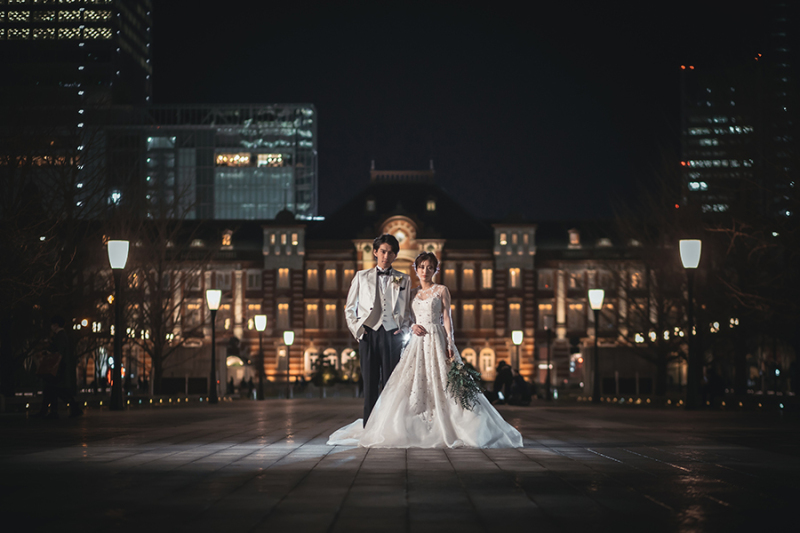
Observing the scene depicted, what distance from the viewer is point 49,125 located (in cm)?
2088

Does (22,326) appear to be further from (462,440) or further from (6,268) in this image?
(462,440)

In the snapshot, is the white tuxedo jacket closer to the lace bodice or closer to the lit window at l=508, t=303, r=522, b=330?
the lace bodice

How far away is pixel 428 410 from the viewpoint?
9.53 metres

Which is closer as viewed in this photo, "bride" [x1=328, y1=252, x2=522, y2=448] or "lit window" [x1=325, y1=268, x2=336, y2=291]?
"bride" [x1=328, y1=252, x2=522, y2=448]

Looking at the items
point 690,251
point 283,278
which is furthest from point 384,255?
point 283,278

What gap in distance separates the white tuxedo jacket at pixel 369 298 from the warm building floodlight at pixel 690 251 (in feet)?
35.3

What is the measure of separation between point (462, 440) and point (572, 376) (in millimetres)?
58332

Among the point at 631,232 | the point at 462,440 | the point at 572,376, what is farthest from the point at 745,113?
the point at 572,376

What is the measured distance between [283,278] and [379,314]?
58569 millimetres

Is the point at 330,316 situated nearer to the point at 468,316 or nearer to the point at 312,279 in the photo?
the point at 312,279

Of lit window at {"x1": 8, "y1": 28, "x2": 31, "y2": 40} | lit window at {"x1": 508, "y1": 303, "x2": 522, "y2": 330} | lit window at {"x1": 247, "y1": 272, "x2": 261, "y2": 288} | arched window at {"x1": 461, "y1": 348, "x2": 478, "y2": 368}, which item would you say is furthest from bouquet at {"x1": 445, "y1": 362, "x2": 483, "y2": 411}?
lit window at {"x1": 8, "y1": 28, "x2": 31, "y2": 40}

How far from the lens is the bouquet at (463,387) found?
9.38 m

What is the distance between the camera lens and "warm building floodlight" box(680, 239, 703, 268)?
1902cm

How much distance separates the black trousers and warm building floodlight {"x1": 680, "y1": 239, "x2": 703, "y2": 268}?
420 inches
